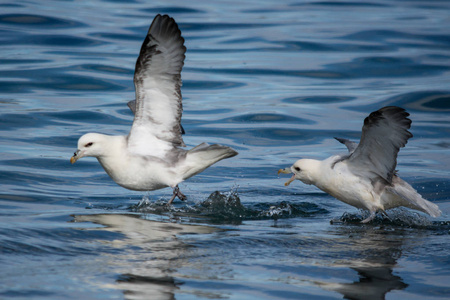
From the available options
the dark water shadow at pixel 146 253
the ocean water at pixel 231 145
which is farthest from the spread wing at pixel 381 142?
the dark water shadow at pixel 146 253

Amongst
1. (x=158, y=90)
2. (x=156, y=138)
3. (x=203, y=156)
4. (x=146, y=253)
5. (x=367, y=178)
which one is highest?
(x=158, y=90)

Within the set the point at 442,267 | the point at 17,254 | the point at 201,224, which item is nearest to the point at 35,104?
the point at 201,224

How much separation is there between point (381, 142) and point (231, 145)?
14.7ft

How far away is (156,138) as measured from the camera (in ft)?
26.9

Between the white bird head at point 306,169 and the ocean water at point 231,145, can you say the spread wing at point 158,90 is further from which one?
the white bird head at point 306,169

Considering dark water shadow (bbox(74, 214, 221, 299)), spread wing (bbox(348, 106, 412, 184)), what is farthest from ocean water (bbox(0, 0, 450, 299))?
spread wing (bbox(348, 106, 412, 184))

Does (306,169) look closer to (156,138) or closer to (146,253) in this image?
(156,138)

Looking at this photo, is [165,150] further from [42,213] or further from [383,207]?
[383,207]

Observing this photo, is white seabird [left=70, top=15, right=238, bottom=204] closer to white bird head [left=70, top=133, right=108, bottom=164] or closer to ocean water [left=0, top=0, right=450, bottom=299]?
white bird head [left=70, top=133, right=108, bottom=164]

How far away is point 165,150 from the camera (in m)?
8.23

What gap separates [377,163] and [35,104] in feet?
25.7

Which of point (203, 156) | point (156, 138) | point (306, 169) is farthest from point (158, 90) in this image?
point (306, 169)

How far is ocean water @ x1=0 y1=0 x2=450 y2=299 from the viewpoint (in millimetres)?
5676

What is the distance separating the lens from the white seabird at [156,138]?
298 inches
